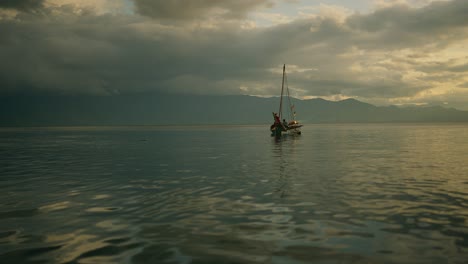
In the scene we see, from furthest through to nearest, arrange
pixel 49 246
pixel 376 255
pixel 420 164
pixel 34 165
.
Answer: pixel 34 165 → pixel 420 164 → pixel 49 246 → pixel 376 255

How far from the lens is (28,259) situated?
9344mm

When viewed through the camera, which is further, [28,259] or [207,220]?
[207,220]

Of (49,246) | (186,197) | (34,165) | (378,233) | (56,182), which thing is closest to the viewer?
(49,246)

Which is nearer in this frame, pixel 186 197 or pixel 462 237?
pixel 462 237

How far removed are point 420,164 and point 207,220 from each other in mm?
25526

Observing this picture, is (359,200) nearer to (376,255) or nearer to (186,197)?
(376,255)

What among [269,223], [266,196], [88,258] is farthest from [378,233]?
[88,258]

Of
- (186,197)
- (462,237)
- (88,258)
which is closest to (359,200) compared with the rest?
(462,237)

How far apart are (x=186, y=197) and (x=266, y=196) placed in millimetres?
4197

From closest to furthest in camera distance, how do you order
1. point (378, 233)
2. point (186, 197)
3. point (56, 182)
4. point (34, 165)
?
point (378, 233)
point (186, 197)
point (56, 182)
point (34, 165)

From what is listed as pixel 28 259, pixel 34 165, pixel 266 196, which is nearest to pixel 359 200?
pixel 266 196

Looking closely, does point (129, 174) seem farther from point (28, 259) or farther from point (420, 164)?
point (420, 164)

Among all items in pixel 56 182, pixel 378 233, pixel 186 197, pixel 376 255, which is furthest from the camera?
pixel 56 182

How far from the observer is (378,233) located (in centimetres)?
1123
